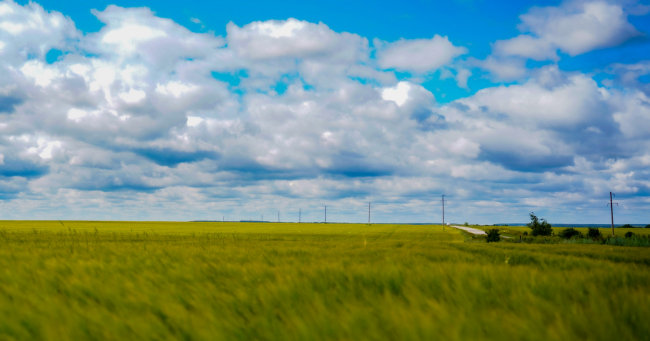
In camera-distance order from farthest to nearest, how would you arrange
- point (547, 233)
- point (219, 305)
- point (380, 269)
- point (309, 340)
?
point (547, 233)
point (380, 269)
point (219, 305)
point (309, 340)

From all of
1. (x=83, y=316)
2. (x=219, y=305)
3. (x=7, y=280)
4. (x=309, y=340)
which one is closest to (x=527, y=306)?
(x=309, y=340)

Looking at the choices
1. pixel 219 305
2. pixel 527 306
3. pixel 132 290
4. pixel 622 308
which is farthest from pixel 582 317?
pixel 132 290

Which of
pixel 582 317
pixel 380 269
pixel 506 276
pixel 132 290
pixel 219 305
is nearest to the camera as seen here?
pixel 582 317

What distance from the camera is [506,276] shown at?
15.9 ft

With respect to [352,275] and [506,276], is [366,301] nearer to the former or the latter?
[352,275]

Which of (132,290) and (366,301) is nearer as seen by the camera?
(366,301)

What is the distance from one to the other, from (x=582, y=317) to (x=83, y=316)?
4.34 m

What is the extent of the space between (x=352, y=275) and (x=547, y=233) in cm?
6169

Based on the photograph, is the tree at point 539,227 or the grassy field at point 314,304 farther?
the tree at point 539,227

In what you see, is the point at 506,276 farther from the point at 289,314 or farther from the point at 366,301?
the point at 289,314

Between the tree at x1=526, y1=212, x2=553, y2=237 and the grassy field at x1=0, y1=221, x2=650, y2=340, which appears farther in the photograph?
the tree at x1=526, y1=212, x2=553, y2=237

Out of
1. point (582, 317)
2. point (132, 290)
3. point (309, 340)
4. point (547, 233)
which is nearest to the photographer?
point (309, 340)

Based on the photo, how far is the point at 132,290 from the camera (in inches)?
170

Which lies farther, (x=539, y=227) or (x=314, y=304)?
(x=539, y=227)
